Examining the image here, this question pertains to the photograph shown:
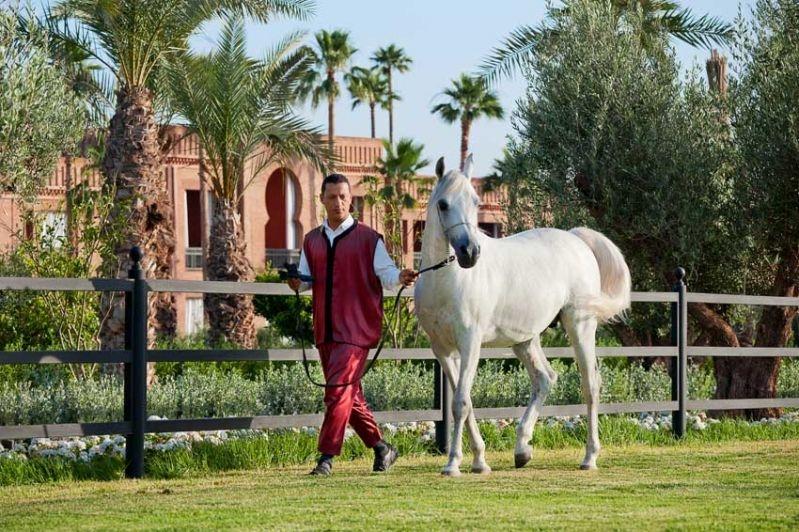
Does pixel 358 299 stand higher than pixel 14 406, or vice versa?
pixel 358 299

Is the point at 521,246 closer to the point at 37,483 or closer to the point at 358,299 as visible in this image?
the point at 358,299

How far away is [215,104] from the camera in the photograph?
24.8 m

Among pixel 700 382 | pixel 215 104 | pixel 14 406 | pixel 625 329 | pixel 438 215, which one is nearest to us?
pixel 438 215

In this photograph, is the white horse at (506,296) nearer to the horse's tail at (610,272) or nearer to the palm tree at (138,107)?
the horse's tail at (610,272)

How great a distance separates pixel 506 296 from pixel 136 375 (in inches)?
104

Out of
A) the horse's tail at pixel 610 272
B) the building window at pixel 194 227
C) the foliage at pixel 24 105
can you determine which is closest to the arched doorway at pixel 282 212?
the building window at pixel 194 227

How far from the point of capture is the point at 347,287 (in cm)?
861

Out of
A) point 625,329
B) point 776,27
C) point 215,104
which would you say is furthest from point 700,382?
point 215,104

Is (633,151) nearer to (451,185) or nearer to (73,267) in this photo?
(73,267)

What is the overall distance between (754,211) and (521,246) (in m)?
6.67

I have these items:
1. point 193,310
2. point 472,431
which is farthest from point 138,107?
point 193,310

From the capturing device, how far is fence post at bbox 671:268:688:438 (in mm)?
12820

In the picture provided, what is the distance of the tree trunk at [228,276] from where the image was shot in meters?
25.5

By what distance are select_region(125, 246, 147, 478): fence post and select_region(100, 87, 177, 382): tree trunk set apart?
7.97 meters
